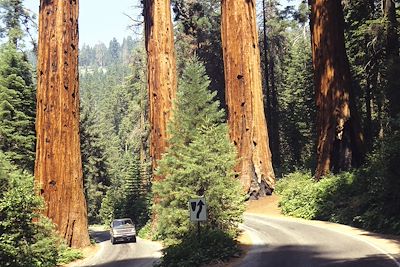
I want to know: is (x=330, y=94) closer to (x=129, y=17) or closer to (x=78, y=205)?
(x=78, y=205)

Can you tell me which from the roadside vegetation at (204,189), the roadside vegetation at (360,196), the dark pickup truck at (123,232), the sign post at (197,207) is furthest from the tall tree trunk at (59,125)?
the roadside vegetation at (360,196)

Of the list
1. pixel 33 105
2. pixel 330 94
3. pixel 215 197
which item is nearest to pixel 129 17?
pixel 33 105

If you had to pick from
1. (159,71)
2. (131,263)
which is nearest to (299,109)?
(159,71)

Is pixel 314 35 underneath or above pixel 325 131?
Result: above

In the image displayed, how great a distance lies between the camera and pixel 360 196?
1666 centimetres

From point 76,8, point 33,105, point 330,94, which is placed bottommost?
point 330,94

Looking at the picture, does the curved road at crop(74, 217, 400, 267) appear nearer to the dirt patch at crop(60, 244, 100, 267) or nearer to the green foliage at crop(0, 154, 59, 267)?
the dirt patch at crop(60, 244, 100, 267)

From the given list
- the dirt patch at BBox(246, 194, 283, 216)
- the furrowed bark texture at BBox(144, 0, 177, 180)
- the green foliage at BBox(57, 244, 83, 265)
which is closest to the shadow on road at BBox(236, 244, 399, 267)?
the green foliage at BBox(57, 244, 83, 265)

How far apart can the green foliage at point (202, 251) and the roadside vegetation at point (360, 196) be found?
514 centimetres

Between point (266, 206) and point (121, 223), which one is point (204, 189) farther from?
point (121, 223)

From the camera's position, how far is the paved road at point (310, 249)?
9.80 m

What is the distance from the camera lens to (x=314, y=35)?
70.6 feet

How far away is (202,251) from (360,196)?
787cm

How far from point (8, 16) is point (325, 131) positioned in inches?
1115
